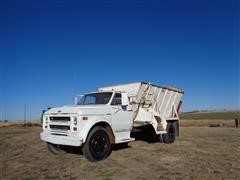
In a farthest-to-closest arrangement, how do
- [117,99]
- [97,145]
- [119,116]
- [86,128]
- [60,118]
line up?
[117,99]
[119,116]
[60,118]
[97,145]
[86,128]

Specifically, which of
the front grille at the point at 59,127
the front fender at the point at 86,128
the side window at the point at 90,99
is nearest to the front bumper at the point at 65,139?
the front fender at the point at 86,128

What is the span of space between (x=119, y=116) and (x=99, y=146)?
1.49 metres

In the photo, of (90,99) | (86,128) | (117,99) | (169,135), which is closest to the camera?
(86,128)

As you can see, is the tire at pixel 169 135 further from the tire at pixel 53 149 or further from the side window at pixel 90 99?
the tire at pixel 53 149

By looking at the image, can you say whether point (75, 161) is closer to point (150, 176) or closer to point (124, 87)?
point (150, 176)

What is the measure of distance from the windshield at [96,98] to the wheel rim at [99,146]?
165cm

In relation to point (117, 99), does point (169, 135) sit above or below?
below

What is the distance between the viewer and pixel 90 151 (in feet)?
24.4

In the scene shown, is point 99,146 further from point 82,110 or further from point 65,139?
point 82,110

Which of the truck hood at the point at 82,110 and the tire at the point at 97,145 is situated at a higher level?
the truck hood at the point at 82,110

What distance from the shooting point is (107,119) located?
27.1ft

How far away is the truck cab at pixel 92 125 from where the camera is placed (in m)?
7.36

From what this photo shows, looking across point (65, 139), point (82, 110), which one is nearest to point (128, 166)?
point (65, 139)

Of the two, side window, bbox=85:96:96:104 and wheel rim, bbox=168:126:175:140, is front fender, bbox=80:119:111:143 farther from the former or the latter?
wheel rim, bbox=168:126:175:140
